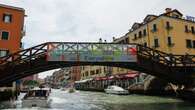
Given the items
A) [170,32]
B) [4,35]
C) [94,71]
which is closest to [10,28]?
[4,35]

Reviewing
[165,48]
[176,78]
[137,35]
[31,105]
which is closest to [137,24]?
[137,35]

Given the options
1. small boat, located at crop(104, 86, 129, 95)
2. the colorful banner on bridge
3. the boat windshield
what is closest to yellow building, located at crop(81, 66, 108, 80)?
small boat, located at crop(104, 86, 129, 95)

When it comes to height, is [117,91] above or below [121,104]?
below

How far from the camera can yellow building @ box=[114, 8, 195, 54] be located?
143 ft

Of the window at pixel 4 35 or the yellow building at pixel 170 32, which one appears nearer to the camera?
the window at pixel 4 35

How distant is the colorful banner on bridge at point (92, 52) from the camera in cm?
2515

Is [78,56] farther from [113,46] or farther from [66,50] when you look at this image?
[113,46]

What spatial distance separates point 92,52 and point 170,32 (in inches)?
892

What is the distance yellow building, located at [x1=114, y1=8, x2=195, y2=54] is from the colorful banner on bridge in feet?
62.0

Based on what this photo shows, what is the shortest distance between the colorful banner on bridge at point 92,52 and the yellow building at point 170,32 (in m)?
18.9

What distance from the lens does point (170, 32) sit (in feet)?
144

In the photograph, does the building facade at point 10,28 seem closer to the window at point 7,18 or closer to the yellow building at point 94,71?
the window at point 7,18

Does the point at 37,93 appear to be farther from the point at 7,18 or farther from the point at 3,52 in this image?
the point at 7,18

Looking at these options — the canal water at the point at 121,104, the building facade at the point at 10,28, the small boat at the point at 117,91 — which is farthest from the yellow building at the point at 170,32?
the building facade at the point at 10,28
